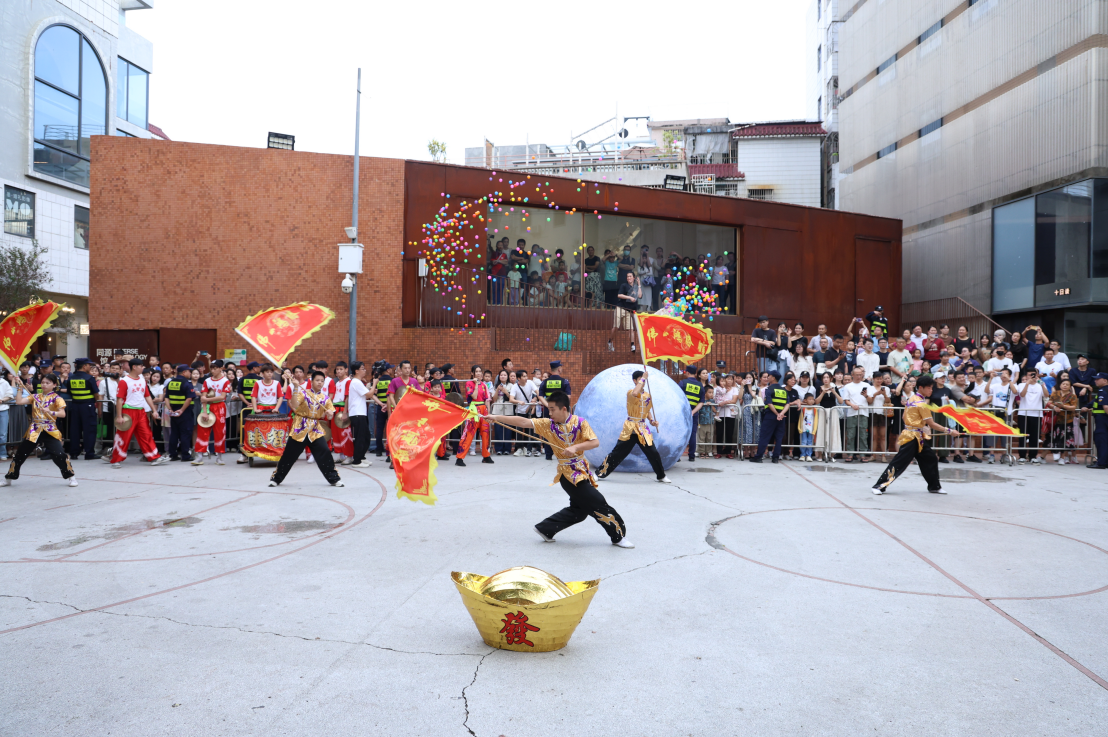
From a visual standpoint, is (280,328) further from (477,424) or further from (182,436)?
(477,424)

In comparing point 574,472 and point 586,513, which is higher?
point 574,472

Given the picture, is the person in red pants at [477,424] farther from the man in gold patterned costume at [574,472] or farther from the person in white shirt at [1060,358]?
the person in white shirt at [1060,358]

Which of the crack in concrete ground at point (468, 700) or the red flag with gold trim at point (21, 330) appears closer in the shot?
the crack in concrete ground at point (468, 700)

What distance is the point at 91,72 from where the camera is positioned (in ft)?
92.8

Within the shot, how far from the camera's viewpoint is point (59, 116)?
26.8 m

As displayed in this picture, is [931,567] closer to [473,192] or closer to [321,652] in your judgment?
[321,652]

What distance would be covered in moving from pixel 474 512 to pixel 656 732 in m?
5.45

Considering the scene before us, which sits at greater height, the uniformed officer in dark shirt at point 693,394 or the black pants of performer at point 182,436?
the uniformed officer in dark shirt at point 693,394

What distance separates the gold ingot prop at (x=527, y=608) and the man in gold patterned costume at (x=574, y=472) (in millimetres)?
2569

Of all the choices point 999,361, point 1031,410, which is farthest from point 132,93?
point 1031,410

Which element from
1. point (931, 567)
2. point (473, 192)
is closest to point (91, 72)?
point (473, 192)

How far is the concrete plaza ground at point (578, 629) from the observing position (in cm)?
388

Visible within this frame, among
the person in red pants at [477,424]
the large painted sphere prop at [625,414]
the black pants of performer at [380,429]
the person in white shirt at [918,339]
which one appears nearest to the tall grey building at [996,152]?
the person in white shirt at [918,339]

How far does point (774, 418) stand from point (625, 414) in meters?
3.95
